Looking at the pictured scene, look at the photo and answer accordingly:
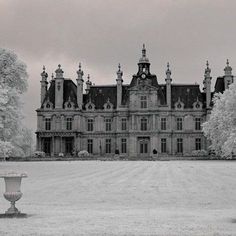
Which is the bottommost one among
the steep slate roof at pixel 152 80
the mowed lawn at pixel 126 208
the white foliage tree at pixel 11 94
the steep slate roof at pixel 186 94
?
the mowed lawn at pixel 126 208

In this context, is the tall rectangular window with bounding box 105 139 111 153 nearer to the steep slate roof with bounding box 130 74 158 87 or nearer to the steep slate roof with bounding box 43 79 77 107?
the steep slate roof with bounding box 43 79 77 107

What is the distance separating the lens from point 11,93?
42875 mm

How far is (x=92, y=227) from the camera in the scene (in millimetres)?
10938

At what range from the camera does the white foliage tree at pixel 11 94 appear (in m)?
41.5

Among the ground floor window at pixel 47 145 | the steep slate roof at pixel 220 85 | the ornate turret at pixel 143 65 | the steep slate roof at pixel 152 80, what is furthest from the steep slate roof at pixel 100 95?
the steep slate roof at pixel 220 85

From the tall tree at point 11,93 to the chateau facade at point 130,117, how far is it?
3217cm

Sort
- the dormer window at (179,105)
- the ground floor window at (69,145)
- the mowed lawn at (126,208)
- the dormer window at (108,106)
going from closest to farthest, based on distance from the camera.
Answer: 1. the mowed lawn at (126,208)
2. the ground floor window at (69,145)
3. the dormer window at (179,105)
4. the dormer window at (108,106)

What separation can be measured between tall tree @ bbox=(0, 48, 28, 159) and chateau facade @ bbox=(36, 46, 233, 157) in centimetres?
3217

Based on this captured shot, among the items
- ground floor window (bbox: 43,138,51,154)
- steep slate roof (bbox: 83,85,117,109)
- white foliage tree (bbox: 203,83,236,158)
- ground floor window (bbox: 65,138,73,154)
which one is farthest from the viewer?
steep slate roof (bbox: 83,85,117,109)

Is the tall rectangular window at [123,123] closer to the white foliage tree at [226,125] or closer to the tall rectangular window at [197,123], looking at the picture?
the tall rectangular window at [197,123]

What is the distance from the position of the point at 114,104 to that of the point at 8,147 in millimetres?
43835

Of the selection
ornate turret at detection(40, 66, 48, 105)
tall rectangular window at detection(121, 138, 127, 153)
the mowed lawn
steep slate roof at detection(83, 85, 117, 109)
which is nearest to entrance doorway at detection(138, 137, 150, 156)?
tall rectangular window at detection(121, 138, 127, 153)

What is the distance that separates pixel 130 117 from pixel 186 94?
976 cm

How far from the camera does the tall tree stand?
4150cm
